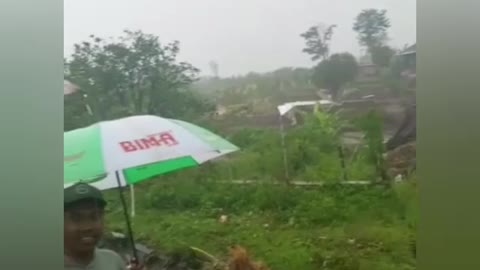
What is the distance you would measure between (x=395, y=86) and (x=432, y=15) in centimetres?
23

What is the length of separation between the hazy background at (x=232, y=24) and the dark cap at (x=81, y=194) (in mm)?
416

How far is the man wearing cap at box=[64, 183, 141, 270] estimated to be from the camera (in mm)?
1967

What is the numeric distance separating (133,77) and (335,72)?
2.05 feet

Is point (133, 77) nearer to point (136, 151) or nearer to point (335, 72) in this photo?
point (136, 151)

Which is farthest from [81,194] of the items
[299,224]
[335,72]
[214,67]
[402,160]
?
[402,160]

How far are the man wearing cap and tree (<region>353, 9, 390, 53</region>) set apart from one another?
938 mm

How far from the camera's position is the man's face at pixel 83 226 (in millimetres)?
1971

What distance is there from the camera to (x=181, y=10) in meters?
1.98

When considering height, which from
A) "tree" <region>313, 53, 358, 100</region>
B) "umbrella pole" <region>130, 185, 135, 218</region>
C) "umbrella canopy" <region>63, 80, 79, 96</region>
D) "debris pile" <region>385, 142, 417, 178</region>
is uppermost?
"tree" <region>313, 53, 358, 100</region>

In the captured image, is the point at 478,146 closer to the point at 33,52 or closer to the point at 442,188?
the point at 442,188

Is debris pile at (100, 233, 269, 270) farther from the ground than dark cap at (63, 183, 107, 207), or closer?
closer

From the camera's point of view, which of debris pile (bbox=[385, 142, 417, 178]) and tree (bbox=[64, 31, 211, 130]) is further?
tree (bbox=[64, 31, 211, 130])

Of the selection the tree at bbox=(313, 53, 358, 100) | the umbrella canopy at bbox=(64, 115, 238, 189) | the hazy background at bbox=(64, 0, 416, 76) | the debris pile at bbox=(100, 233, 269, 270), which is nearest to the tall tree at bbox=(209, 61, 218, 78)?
the hazy background at bbox=(64, 0, 416, 76)

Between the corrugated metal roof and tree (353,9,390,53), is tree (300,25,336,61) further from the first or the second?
the corrugated metal roof
